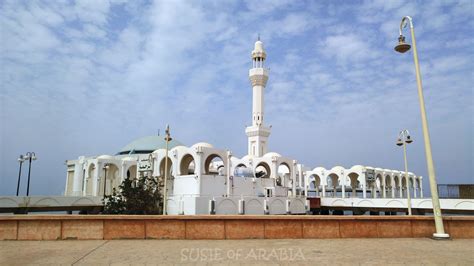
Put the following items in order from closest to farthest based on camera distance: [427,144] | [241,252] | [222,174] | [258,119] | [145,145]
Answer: [241,252]
[427,144]
[222,174]
[258,119]
[145,145]

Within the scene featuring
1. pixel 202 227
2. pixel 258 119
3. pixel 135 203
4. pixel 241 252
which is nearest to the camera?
pixel 241 252

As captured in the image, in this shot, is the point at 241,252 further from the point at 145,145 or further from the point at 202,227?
the point at 145,145

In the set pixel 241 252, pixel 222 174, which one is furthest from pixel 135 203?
pixel 241 252

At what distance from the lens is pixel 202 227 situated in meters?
9.44

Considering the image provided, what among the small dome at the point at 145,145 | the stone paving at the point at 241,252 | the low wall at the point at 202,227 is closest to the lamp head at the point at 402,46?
the low wall at the point at 202,227

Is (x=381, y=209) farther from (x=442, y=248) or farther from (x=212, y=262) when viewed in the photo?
(x=212, y=262)

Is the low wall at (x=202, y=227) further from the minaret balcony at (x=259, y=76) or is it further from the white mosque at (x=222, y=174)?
the minaret balcony at (x=259, y=76)

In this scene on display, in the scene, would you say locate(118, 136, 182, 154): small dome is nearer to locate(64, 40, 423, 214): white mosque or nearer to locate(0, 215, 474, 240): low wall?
locate(64, 40, 423, 214): white mosque

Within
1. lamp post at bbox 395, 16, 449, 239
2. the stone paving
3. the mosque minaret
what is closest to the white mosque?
the mosque minaret

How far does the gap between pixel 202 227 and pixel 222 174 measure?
33731 mm

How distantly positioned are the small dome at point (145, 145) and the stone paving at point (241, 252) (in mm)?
53599

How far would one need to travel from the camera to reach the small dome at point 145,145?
61.4 metres

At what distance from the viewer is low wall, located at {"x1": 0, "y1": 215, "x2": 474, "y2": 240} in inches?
358

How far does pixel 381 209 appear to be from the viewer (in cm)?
4403
